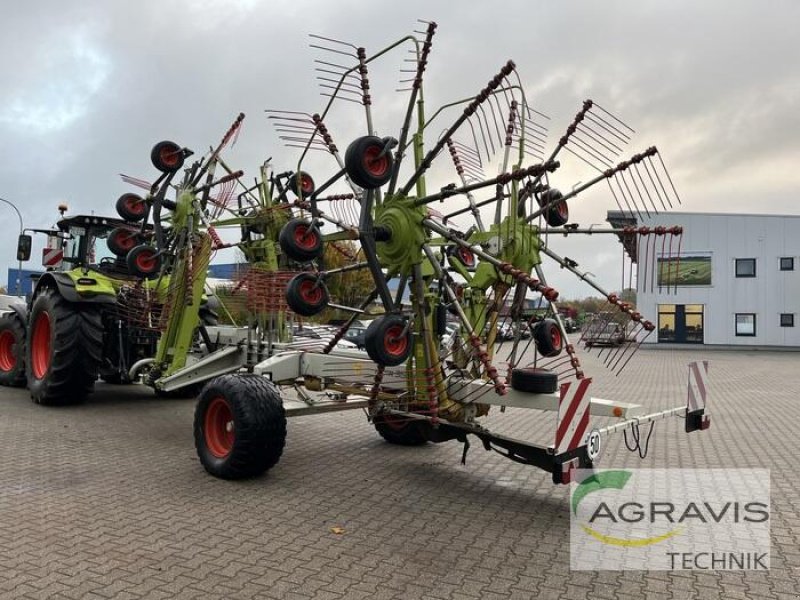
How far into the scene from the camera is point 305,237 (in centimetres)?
494

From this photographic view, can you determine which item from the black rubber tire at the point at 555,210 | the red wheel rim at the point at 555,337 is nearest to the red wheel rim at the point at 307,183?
the black rubber tire at the point at 555,210

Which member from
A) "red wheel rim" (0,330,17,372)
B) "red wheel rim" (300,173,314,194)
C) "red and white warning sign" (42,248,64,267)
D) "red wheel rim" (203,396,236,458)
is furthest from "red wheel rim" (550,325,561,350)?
"red wheel rim" (0,330,17,372)

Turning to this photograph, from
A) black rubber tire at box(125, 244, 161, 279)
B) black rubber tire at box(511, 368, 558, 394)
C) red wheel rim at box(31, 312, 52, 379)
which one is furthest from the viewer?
red wheel rim at box(31, 312, 52, 379)

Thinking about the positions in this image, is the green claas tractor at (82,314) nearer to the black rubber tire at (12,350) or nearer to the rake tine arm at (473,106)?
the black rubber tire at (12,350)

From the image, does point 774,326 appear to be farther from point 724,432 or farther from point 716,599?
point 716,599

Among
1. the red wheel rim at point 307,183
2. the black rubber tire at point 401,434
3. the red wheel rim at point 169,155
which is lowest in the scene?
the black rubber tire at point 401,434

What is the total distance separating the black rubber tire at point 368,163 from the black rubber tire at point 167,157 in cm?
408

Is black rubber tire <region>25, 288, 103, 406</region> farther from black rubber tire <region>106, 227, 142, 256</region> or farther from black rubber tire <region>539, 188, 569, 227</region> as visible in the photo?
black rubber tire <region>539, 188, 569, 227</region>

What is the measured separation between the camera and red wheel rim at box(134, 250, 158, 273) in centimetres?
754

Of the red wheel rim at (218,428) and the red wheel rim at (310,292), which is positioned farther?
the red wheel rim at (218,428)

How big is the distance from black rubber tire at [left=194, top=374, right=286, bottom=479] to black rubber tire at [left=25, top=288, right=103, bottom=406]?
3.80 metres

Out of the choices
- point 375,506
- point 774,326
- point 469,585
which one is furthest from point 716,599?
point 774,326

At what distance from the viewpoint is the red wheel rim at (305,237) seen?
489 centimetres

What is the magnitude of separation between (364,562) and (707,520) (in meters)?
2.57
